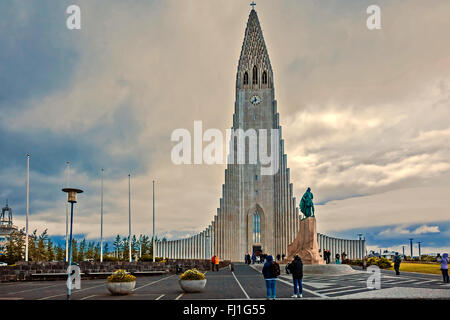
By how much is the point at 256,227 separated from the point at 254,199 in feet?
15.7

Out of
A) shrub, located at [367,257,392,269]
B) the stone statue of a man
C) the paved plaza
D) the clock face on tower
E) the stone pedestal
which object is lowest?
shrub, located at [367,257,392,269]

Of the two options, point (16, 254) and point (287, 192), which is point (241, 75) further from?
point (16, 254)

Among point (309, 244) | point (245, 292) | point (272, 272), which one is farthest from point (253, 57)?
point (272, 272)

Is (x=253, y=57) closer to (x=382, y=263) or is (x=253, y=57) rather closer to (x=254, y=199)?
(x=254, y=199)

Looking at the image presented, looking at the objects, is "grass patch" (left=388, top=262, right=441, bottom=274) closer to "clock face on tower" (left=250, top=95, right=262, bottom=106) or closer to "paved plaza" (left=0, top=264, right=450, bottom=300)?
"paved plaza" (left=0, top=264, right=450, bottom=300)

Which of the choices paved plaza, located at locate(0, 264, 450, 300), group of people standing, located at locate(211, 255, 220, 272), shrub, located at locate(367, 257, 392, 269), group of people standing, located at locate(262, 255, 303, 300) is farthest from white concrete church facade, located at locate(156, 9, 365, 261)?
group of people standing, located at locate(262, 255, 303, 300)

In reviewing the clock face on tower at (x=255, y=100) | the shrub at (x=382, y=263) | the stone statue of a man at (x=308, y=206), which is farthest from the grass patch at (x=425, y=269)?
the clock face on tower at (x=255, y=100)

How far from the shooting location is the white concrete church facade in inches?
2931

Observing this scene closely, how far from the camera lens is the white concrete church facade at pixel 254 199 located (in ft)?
244

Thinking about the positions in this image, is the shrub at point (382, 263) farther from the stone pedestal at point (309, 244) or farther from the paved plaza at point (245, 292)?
the paved plaza at point (245, 292)

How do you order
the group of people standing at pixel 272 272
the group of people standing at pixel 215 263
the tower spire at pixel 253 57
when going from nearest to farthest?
the group of people standing at pixel 272 272 < the group of people standing at pixel 215 263 < the tower spire at pixel 253 57
